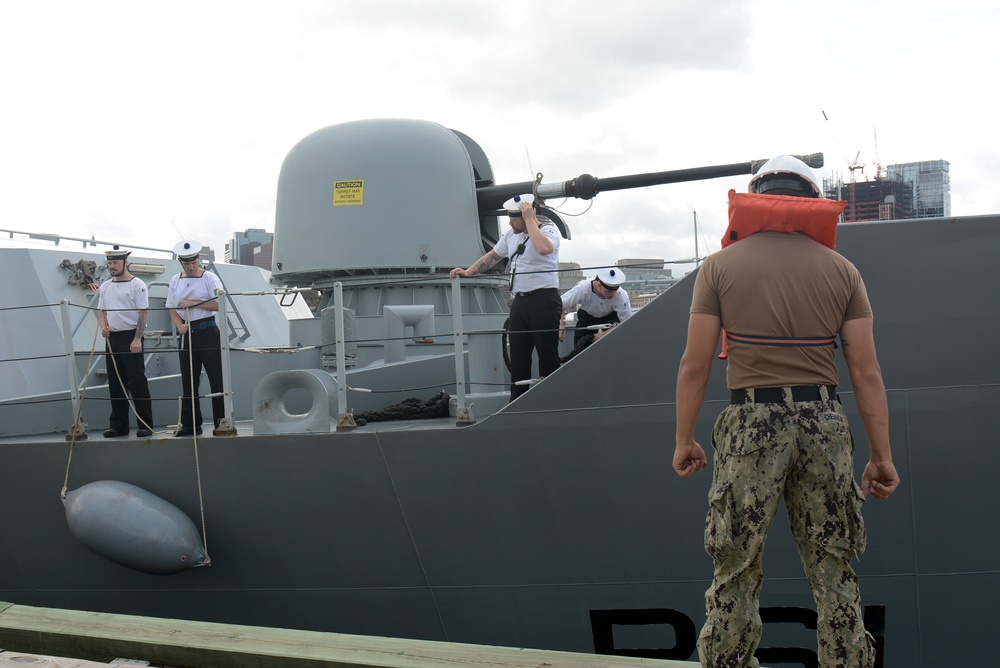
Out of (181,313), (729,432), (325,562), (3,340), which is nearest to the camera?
(729,432)

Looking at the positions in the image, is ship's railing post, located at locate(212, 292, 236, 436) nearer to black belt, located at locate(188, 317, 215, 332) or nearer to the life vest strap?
black belt, located at locate(188, 317, 215, 332)

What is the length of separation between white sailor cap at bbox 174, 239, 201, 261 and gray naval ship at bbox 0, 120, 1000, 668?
2.75ft

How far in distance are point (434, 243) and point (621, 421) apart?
11.3 ft

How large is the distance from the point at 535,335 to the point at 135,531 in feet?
7.96

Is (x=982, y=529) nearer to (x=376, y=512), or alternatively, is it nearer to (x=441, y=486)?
(x=441, y=486)

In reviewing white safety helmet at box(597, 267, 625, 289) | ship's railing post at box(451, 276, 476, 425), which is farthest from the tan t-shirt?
white safety helmet at box(597, 267, 625, 289)

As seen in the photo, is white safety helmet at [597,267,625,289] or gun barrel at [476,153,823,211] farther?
gun barrel at [476,153,823,211]

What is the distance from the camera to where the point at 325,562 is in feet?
15.9

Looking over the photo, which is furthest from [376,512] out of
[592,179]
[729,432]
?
[592,179]

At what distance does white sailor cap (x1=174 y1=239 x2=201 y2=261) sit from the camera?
564cm

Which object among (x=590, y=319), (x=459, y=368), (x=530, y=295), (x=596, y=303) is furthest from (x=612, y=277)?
(x=459, y=368)

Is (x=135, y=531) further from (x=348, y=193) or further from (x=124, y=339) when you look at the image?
(x=348, y=193)

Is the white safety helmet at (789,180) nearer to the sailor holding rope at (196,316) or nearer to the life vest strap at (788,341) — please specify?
the life vest strap at (788,341)

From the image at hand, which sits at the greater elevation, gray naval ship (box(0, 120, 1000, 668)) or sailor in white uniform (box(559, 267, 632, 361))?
sailor in white uniform (box(559, 267, 632, 361))
